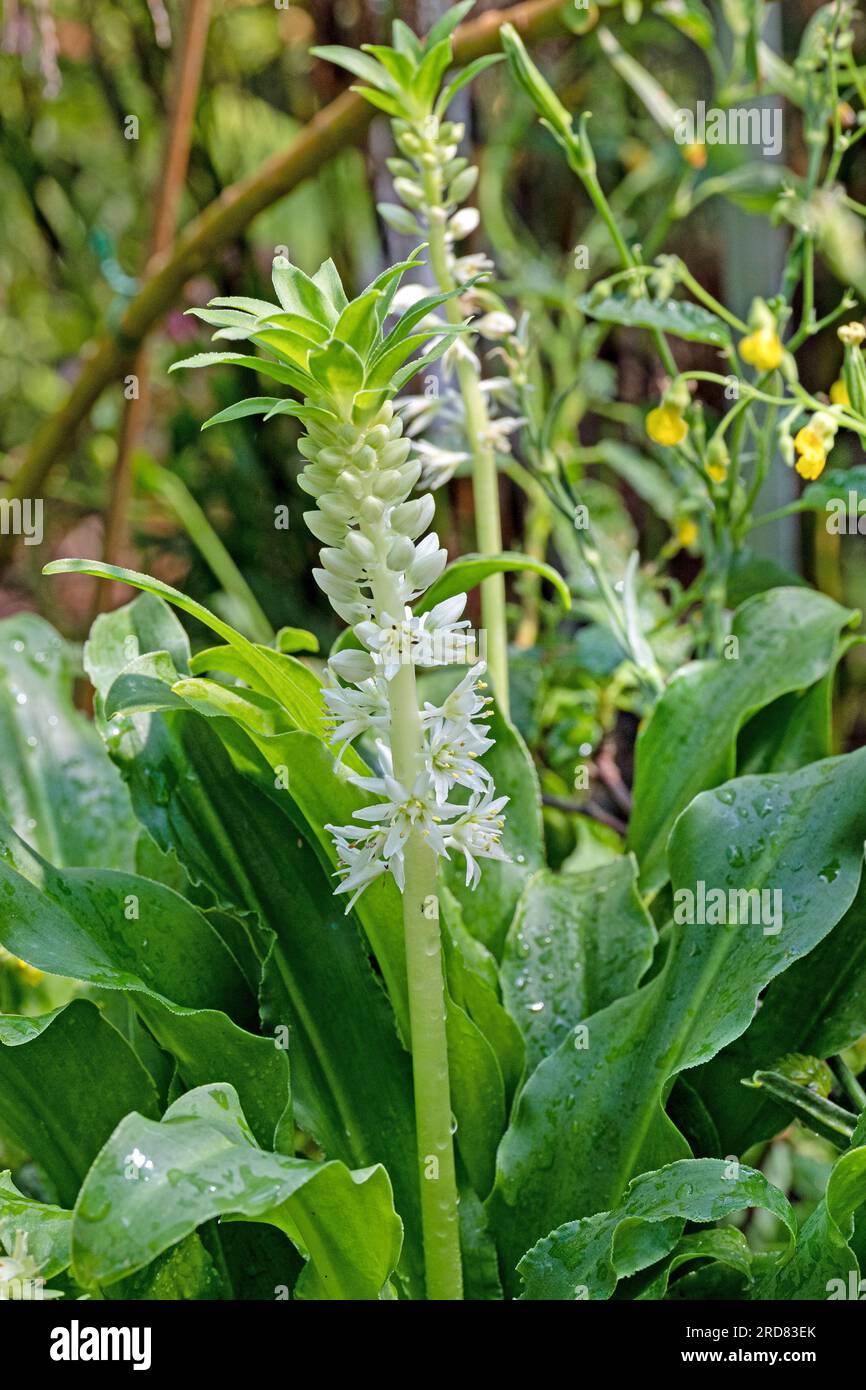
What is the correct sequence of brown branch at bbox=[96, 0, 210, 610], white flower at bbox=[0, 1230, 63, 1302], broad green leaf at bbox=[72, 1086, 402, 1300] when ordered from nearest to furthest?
broad green leaf at bbox=[72, 1086, 402, 1300] → white flower at bbox=[0, 1230, 63, 1302] → brown branch at bbox=[96, 0, 210, 610]

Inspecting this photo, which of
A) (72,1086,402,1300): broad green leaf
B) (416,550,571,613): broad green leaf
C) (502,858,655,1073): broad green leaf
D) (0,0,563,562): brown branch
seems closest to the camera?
(72,1086,402,1300): broad green leaf

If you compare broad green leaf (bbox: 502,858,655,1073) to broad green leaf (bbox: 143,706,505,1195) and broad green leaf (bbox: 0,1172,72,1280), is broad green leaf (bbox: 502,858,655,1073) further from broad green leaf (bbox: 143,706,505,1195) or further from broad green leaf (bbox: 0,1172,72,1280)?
broad green leaf (bbox: 0,1172,72,1280)

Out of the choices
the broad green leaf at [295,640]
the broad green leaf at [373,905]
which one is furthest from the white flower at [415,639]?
the broad green leaf at [295,640]

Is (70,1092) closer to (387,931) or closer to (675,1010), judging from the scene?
(387,931)

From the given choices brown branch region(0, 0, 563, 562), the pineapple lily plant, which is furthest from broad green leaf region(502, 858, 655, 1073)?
brown branch region(0, 0, 563, 562)

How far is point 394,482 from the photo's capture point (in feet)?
1.93

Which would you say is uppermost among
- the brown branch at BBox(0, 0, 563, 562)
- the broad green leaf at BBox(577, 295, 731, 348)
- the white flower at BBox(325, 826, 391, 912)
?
the brown branch at BBox(0, 0, 563, 562)

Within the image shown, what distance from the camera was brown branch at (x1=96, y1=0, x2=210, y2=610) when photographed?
4.97 ft

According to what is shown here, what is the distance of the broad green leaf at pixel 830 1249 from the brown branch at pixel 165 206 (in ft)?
3.58

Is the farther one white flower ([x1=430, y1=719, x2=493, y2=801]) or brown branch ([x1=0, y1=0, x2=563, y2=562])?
brown branch ([x1=0, y1=0, x2=563, y2=562])

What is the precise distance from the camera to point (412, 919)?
2.04ft

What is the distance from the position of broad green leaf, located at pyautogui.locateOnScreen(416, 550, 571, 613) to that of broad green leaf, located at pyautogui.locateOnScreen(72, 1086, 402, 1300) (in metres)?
0.30

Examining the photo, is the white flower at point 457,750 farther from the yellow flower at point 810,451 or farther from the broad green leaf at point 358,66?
the broad green leaf at point 358,66
